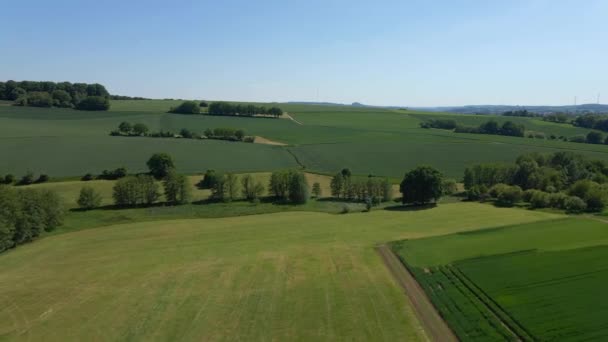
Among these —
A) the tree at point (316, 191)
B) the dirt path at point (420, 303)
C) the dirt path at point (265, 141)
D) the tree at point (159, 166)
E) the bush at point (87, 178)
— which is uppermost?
the dirt path at point (265, 141)

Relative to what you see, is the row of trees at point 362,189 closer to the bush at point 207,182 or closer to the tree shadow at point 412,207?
the tree shadow at point 412,207

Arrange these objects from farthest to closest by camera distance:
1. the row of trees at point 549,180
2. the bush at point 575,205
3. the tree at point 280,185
A: the tree at point 280,185
the row of trees at point 549,180
the bush at point 575,205

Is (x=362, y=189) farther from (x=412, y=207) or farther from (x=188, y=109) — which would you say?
(x=188, y=109)

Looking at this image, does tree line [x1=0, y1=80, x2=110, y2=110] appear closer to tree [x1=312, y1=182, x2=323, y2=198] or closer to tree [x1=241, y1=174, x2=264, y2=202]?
tree [x1=241, y1=174, x2=264, y2=202]

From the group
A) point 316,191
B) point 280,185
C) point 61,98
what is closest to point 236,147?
point 280,185

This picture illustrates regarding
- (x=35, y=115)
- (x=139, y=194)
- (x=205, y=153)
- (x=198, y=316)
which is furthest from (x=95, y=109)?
(x=198, y=316)

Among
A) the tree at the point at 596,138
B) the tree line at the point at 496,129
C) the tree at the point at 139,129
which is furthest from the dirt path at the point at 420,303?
the tree line at the point at 496,129
